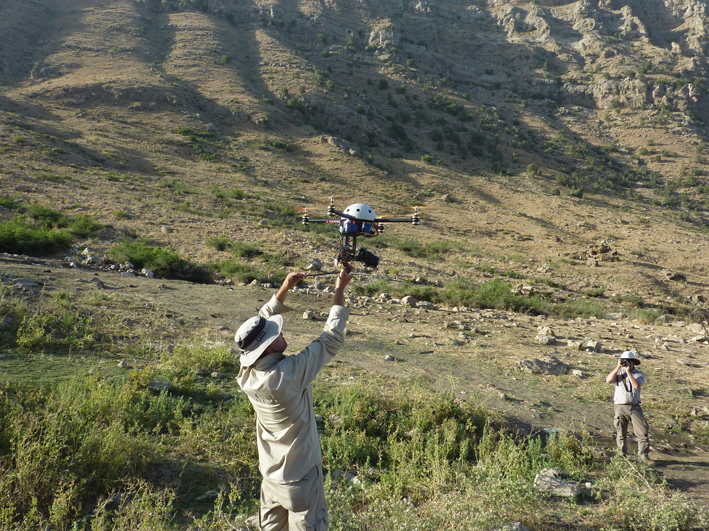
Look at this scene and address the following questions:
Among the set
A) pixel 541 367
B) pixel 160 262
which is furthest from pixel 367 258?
pixel 160 262

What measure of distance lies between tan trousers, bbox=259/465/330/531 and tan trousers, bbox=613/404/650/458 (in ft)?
13.8

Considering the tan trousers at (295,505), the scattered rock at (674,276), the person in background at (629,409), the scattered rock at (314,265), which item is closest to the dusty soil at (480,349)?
the person in background at (629,409)

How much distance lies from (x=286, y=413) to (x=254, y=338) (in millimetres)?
546

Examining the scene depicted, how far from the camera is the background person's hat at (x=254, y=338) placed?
8.23 ft

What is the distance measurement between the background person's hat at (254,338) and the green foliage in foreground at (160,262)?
11.2 meters

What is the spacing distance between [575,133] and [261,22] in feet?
177

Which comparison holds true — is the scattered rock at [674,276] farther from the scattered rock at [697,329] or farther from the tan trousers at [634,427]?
the tan trousers at [634,427]

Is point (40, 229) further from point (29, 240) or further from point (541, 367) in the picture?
point (541, 367)

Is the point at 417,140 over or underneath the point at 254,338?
over

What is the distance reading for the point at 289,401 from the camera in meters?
2.53

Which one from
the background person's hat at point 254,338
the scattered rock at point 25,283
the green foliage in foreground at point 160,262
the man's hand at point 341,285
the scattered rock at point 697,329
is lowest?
the green foliage in foreground at point 160,262

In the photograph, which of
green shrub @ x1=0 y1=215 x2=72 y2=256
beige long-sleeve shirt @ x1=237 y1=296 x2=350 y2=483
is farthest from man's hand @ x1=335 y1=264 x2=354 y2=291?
green shrub @ x1=0 y1=215 x2=72 y2=256

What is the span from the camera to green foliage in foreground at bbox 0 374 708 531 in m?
3.17

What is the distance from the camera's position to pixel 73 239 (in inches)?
541
